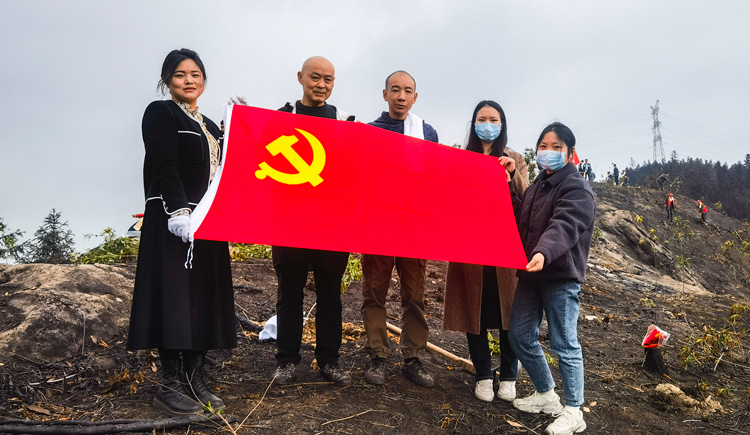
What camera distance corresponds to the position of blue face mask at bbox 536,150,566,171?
3283 mm

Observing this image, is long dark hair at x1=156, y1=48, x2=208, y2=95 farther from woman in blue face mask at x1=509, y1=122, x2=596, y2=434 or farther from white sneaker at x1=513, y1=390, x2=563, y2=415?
white sneaker at x1=513, y1=390, x2=563, y2=415

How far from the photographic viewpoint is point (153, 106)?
2.93 meters

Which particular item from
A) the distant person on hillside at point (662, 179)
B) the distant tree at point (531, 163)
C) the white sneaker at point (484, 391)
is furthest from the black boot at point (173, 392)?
the distant person on hillside at point (662, 179)

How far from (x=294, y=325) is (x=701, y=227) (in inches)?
1228

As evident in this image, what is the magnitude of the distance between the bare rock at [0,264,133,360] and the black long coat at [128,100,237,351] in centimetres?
151

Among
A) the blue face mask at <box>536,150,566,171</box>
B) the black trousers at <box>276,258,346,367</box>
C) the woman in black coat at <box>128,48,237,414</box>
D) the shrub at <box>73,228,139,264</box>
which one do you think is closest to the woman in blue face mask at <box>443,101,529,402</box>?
the blue face mask at <box>536,150,566,171</box>

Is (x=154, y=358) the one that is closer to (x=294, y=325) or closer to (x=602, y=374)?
(x=294, y=325)

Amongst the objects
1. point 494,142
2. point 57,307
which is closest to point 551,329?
point 494,142

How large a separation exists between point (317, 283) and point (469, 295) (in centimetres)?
115

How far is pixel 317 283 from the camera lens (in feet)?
11.6

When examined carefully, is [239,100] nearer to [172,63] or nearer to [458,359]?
[172,63]

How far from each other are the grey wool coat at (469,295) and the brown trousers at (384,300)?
22cm

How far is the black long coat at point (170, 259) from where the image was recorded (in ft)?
9.25

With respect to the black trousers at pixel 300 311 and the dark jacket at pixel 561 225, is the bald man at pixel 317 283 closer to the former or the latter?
the black trousers at pixel 300 311
